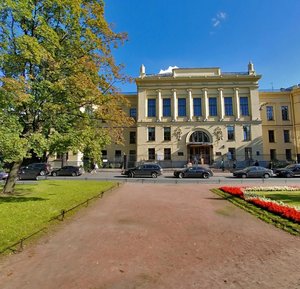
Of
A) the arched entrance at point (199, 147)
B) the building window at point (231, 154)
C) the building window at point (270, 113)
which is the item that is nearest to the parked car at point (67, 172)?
the arched entrance at point (199, 147)

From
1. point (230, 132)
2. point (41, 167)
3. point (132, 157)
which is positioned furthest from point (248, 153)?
point (41, 167)

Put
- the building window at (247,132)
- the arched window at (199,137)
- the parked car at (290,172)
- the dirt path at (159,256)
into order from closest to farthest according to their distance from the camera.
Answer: the dirt path at (159,256) < the parked car at (290,172) < the building window at (247,132) < the arched window at (199,137)

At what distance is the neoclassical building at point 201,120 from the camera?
150 ft

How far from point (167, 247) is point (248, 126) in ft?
145

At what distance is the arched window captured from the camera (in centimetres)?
4675

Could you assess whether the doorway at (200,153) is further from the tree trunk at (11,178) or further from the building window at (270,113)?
the tree trunk at (11,178)

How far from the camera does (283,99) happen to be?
50.3m

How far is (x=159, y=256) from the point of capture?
6129 mm

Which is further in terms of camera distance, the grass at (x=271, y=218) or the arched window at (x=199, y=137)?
the arched window at (x=199, y=137)

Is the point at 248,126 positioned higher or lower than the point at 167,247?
higher

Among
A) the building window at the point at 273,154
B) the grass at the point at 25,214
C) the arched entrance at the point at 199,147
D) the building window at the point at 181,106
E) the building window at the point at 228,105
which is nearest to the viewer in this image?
the grass at the point at 25,214

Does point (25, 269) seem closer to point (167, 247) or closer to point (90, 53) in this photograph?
point (167, 247)

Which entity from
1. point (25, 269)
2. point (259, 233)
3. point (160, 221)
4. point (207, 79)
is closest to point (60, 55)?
point (160, 221)

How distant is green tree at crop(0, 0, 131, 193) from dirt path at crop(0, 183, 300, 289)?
14.5 feet
